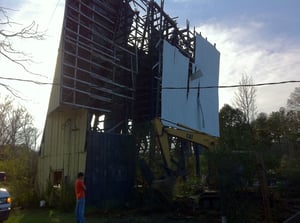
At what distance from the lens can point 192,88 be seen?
25172 mm

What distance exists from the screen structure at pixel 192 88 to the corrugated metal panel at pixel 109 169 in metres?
3.11

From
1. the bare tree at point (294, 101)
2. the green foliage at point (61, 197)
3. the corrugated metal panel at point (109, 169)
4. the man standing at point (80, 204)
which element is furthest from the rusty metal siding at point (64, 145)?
the bare tree at point (294, 101)

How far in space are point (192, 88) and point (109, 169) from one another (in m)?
9.87

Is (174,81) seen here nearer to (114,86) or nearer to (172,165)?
(114,86)

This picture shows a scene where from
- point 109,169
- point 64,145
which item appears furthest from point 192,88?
point 64,145

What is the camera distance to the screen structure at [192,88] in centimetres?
2244

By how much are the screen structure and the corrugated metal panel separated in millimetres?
3112

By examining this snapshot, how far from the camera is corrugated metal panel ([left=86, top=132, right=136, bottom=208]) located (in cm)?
1753

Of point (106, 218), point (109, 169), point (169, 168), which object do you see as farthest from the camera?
point (109, 169)

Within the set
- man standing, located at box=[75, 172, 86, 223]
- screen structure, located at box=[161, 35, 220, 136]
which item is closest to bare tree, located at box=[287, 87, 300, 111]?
screen structure, located at box=[161, 35, 220, 136]

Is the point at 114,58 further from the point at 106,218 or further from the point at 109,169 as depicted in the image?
the point at 106,218

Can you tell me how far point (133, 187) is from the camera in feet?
62.4

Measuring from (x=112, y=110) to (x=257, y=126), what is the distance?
100ft

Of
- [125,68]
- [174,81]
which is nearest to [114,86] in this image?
[125,68]
